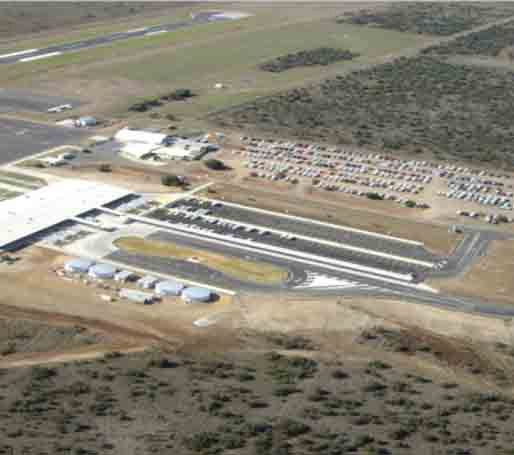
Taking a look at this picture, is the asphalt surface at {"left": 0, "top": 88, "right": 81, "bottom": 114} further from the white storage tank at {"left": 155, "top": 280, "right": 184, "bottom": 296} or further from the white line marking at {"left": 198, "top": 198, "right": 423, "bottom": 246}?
the white storage tank at {"left": 155, "top": 280, "right": 184, "bottom": 296}

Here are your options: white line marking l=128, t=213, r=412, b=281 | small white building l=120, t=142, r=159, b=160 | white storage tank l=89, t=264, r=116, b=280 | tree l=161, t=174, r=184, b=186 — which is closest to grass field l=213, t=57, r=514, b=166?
small white building l=120, t=142, r=159, b=160

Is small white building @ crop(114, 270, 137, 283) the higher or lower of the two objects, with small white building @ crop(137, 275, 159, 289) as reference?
higher

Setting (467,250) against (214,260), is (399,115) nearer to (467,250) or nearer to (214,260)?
(467,250)

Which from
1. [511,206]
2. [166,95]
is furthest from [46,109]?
[511,206]

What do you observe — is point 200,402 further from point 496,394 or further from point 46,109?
point 46,109

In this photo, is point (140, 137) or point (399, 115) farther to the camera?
point (399, 115)

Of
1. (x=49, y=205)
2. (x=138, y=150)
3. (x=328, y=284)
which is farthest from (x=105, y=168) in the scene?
(x=328, y=284)

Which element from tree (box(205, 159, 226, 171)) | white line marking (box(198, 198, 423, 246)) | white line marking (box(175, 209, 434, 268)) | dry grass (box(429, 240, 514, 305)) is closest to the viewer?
dry grass (box(429, 240, 514, 305))
